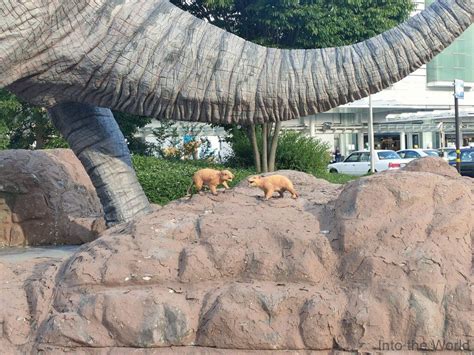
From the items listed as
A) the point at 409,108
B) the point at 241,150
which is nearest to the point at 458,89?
the point at 241,150

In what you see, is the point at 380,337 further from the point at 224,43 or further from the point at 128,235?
the point at 224,43

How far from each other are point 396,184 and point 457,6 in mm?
999

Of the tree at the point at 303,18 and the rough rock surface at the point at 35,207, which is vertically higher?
the tree at the point at 303,18

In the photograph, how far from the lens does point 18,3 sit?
13.7ft

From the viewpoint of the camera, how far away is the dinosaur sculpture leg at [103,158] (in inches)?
209

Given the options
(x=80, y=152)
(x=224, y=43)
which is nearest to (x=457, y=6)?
(x=224, y=43)

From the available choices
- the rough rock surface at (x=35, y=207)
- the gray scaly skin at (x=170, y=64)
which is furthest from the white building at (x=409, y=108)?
the gray scaly skin at (x=170, y=64)

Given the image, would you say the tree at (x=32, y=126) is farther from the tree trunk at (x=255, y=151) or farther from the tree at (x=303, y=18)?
the tree at (x=303, y=18)

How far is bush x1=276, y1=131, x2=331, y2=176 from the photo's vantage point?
19.7 m

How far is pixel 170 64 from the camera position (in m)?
4.22

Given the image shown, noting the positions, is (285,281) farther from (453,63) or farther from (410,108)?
(453,63)

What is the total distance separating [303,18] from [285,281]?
12.4 meters

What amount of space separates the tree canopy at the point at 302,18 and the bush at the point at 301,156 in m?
4.36

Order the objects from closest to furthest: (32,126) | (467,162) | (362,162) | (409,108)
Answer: (32,126) < (467,162) < (362,162) < (409,108)
